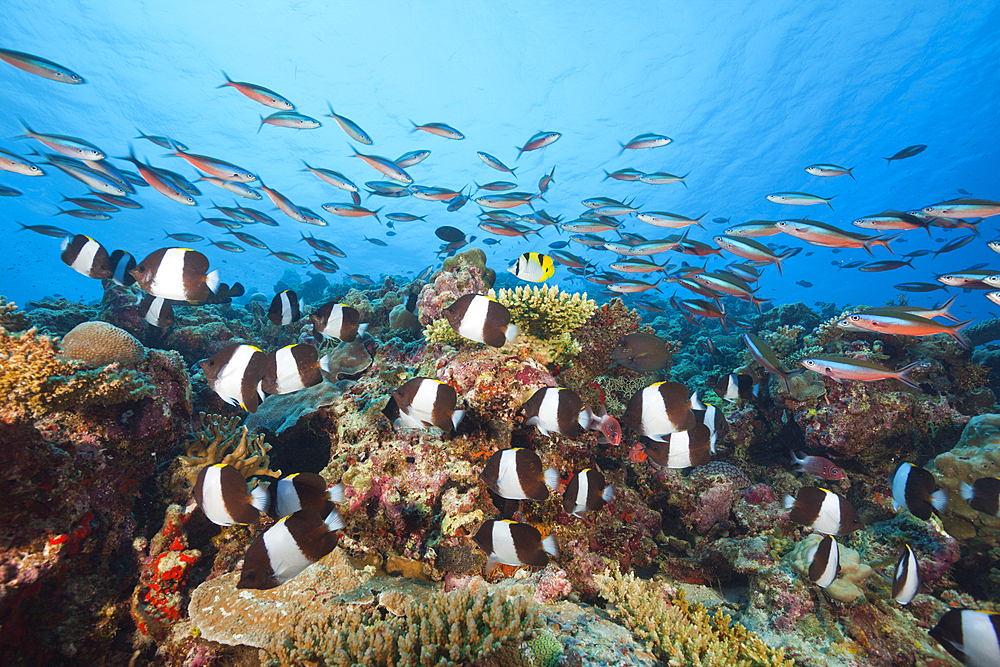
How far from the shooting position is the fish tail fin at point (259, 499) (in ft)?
7.95

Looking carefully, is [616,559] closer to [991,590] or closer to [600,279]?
[991,590]

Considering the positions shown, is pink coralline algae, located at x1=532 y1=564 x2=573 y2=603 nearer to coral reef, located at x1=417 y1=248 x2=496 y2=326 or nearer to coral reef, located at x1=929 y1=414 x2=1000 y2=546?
coral reef, located at x1=417 y1=248 x2=496 y2=326

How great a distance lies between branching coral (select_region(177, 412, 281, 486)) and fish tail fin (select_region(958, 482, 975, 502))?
23.6 ft

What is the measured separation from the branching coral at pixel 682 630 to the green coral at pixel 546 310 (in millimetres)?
2770

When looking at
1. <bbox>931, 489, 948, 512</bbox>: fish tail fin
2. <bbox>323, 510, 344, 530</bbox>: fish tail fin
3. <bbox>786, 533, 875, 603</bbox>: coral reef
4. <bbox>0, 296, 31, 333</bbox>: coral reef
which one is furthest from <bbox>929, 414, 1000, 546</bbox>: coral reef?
<bbox>0, 296, 31, 333</bbox>: coral reef

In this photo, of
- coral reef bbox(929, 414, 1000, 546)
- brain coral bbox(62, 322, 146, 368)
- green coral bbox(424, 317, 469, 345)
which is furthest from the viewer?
green coral bbox(424, 317, 469, 345)

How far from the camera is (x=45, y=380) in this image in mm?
2803

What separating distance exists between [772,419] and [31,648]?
8.61 metres

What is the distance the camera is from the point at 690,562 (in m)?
4.27

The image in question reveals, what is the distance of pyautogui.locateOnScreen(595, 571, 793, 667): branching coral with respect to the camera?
287 cm

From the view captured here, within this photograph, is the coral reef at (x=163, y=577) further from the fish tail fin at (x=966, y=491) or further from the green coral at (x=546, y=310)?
the fish tail fin at (x=966, y=491)

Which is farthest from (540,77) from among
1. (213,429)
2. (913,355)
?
(213,429)

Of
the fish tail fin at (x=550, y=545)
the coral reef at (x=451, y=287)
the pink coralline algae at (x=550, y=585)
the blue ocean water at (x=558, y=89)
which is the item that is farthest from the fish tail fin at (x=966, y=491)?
the blue ocean water at (x=558, y=89)

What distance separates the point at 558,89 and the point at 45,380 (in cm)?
3975
